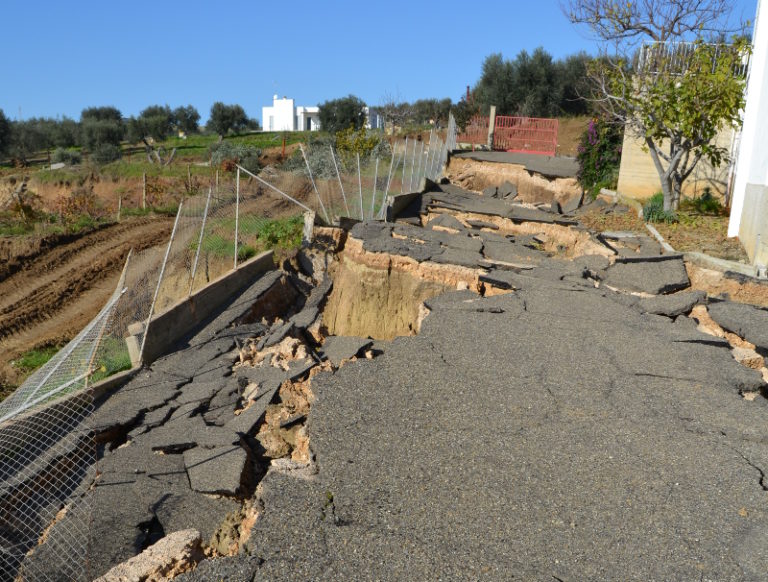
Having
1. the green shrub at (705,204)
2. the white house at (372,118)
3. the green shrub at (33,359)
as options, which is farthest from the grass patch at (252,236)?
the white house at (372,118)

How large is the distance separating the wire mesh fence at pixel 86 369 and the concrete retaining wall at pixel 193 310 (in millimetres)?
202

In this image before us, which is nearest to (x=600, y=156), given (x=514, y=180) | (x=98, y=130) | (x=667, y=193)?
(x=514, y=180)

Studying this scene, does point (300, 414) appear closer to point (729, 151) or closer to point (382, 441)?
point (382, 441)

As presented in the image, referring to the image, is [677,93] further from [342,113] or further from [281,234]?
[342,113]

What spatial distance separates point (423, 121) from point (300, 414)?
44.3 m

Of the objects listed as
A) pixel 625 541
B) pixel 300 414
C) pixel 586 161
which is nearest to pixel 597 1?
pixel 586 161

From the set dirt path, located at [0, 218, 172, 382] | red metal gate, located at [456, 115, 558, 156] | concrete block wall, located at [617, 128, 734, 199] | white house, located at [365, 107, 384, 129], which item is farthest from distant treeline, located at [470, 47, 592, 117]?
dirt path, located at [0, 218, 172, 382]

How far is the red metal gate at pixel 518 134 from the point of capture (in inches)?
1070

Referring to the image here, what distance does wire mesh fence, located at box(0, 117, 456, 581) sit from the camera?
5.39 meters

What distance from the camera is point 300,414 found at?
21.5 ft

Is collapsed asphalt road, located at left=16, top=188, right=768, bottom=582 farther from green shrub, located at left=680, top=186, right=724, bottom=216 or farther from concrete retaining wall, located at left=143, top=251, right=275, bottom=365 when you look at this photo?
green shrub, located at left=680, top=186, right=724, bottom=216

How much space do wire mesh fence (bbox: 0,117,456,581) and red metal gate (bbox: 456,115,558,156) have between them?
1383 cm

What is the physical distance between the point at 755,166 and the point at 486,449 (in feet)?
30.9

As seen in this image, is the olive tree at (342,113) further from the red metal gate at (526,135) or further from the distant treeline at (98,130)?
the red metal gate at (526,135)
